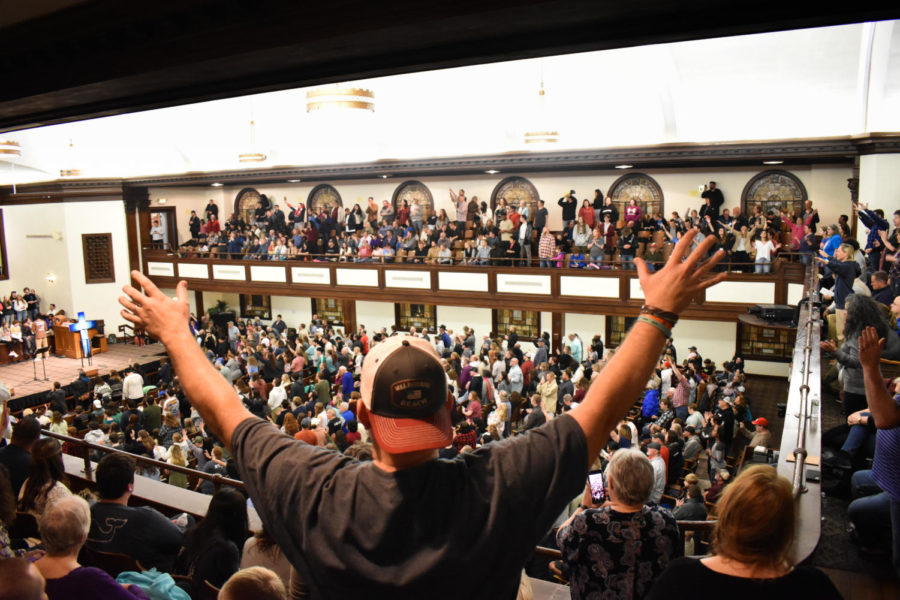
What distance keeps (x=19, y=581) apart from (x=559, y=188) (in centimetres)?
1719

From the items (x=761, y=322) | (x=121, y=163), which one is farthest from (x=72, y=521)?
(x=121, y=163)

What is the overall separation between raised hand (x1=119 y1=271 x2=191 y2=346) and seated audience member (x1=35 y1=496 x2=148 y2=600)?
55.9 inches

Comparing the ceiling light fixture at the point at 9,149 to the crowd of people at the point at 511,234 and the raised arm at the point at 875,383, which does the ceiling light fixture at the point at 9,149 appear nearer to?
the crowd of people at the point at 511,234

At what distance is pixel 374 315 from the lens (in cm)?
2019

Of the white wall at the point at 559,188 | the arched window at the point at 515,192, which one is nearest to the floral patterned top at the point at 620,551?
the white wall at the point at 559,188

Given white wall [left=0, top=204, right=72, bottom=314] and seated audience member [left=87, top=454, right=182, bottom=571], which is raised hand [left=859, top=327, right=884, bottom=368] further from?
white wall [left=0, top=204, right=72, bottom=314]

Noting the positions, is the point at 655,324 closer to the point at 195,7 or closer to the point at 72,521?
the point at 195,7

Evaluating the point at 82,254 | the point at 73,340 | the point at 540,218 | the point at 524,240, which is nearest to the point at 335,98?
the point at 524,240

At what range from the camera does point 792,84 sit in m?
13.0

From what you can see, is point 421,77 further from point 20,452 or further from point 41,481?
point 41,481

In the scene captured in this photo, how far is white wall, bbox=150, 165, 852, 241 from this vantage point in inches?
584

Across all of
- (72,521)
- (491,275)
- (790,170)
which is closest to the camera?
(72,521)

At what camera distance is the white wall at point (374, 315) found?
19.9 meters

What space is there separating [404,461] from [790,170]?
1668 cm
